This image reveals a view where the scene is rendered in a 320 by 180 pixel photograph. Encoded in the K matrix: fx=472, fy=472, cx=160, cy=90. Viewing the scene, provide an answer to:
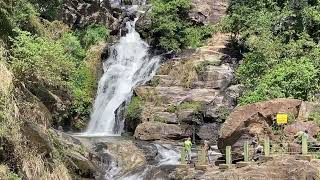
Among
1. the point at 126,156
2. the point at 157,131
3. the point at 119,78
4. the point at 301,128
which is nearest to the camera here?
the point at 301,128

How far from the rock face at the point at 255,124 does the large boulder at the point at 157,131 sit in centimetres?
828

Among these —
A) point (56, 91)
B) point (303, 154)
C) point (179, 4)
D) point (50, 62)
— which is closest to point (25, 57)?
point (50, 62)

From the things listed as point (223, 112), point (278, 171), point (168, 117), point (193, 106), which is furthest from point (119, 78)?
point (278, 171)

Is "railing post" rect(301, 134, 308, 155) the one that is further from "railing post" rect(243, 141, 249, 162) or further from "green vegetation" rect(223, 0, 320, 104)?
"green vegetation" rect(223, 0, 320, 104)

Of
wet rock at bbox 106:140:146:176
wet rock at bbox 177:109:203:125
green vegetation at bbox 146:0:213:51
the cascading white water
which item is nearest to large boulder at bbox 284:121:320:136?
wet rock at bbox 106:140:146:176

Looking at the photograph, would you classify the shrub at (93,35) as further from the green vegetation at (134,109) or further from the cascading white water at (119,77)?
the green vegetation at (134,109)

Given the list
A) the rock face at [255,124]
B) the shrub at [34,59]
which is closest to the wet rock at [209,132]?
the rock face at [255,124]

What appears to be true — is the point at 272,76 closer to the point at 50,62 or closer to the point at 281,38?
the point at 281,38

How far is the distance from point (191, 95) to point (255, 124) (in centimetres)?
1142

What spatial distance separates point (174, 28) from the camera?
36469 millimetres

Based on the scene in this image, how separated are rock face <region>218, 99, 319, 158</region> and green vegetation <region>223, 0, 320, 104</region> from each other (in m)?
4.74

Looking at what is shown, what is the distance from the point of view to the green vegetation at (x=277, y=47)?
2300 cm

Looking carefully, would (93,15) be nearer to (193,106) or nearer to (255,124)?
(193,106)

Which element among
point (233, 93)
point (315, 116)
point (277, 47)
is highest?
point (277, 47)
